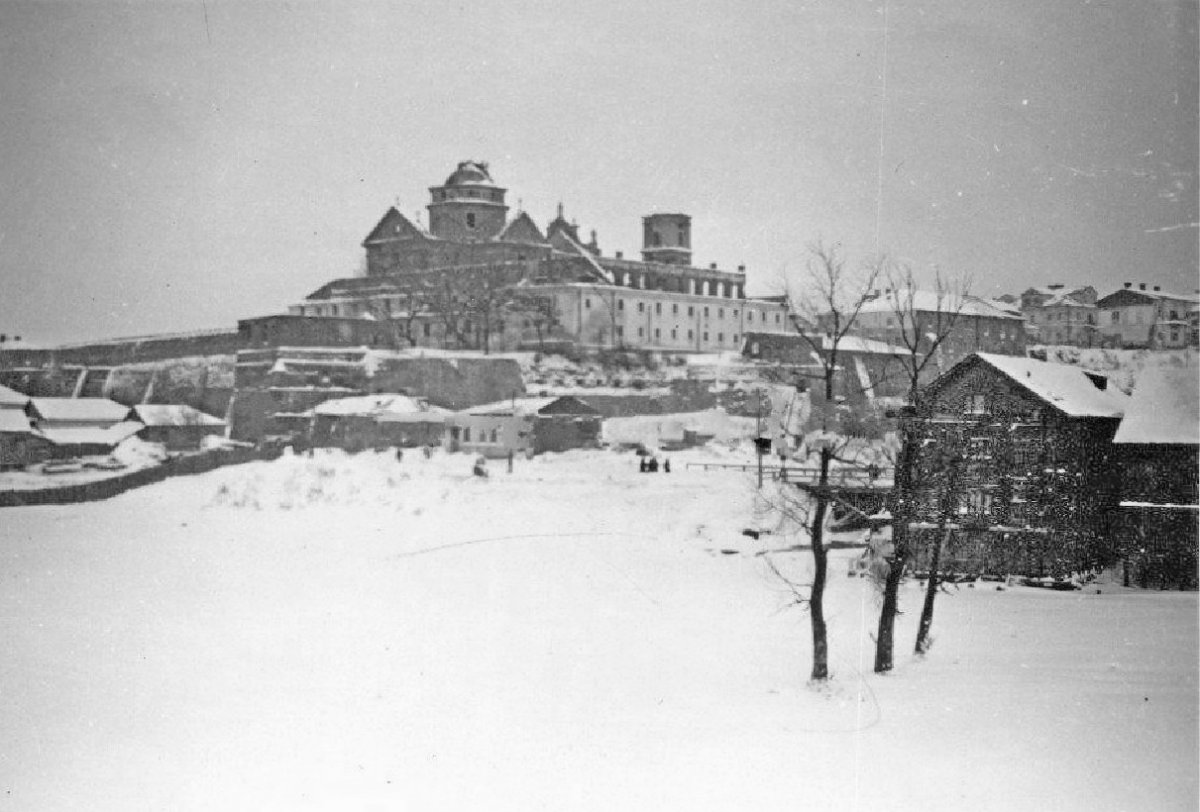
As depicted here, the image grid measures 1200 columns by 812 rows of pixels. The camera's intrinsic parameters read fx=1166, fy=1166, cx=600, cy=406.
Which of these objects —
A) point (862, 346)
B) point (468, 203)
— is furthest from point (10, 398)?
point (862, 346)

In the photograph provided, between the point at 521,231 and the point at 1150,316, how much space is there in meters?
2.92

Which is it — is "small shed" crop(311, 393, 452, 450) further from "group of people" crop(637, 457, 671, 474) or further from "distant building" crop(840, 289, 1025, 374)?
"distant building" crop(840, 289, 1025, 374)

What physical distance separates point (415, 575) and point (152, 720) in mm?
1115

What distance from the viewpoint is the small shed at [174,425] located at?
5.34 meters

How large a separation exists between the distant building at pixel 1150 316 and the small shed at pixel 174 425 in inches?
161

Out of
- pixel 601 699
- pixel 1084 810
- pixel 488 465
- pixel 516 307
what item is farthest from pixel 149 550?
pixel 1084 810

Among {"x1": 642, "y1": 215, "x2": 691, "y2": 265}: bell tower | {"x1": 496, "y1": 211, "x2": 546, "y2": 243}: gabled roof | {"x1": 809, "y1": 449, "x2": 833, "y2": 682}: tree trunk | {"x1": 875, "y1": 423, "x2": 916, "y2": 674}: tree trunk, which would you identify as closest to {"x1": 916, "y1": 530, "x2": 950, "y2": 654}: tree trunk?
{"x1": 875, "y1": 423, "x2": 916, "y2": 674}: tree trunk

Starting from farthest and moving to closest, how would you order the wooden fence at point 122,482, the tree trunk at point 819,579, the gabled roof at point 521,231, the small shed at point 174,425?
the gabled roof at point 521,231 < the small shed at point 174,425 < the wooden fence at point 122,482 < the tree trunk at point 819,579

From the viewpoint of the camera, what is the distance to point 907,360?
15.4 ft

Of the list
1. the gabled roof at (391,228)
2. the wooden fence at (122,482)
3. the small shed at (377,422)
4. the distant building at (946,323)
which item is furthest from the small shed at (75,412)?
the distant building at (946,323)

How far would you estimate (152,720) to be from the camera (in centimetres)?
434

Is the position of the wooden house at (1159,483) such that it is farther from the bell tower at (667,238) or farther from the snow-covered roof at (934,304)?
the bell tower at (667,238)

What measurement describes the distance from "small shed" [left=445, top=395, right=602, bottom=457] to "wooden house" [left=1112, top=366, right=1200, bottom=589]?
2371 millimetres

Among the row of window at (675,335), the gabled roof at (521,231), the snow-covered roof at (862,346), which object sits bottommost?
the snow-covered roof at (862,346)
